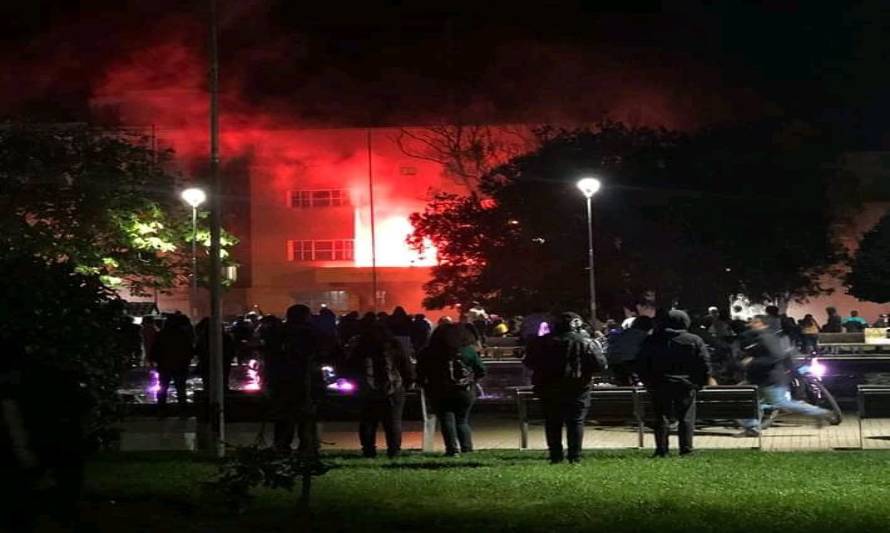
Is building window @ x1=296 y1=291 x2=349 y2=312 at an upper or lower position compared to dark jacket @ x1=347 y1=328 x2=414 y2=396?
upper

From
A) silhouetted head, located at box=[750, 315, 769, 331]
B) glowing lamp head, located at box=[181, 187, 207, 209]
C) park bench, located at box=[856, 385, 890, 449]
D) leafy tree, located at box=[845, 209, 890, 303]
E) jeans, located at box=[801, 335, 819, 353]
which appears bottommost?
park bench, located at box=[856, 385, 890, 449]

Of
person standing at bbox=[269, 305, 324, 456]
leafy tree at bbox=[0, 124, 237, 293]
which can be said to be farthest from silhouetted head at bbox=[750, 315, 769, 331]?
leafy tree at bbox=[0, 124, 237, 293]

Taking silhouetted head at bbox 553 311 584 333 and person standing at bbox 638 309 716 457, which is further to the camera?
person standing at bbox 638 309 716 457

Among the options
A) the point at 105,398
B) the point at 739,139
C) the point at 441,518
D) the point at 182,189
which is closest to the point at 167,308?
the point at 182,189

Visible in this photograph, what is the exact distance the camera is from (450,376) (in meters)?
11.4

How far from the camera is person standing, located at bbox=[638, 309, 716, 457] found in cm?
1097

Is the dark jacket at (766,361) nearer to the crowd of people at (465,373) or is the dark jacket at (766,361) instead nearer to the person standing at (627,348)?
the crowd of people at (465,373)

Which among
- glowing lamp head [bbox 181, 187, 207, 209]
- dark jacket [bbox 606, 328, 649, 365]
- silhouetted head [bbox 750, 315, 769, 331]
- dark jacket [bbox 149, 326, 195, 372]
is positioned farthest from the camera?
glowing lamp head [bbox 181, 187, 207, 209]

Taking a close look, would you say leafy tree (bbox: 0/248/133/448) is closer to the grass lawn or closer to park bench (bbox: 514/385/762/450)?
the grass lawn

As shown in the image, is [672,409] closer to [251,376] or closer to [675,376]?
[675,376]

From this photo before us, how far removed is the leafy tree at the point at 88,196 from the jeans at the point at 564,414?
1964 centimetres

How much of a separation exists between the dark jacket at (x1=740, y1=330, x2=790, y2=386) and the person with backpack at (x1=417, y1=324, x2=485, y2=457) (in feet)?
12.0

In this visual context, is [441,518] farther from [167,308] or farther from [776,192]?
[167,308]

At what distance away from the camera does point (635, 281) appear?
123 feet
